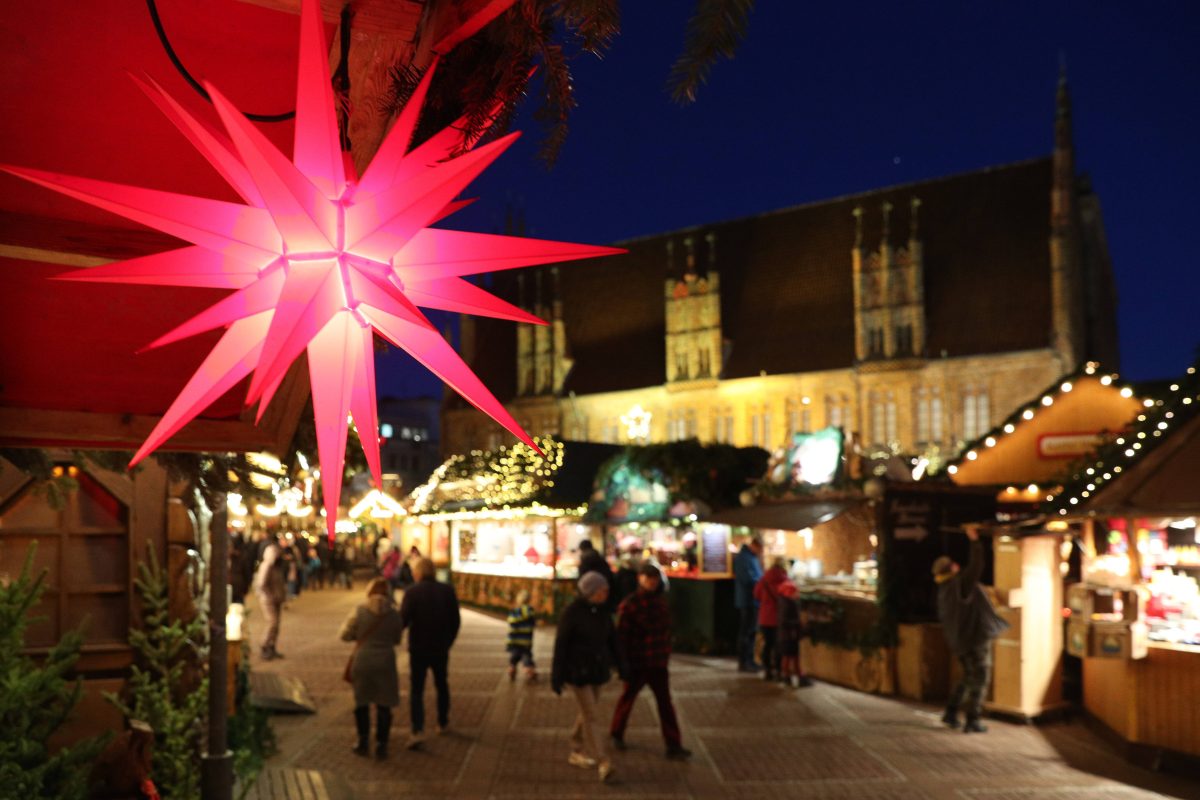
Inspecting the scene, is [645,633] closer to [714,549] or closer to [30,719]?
[30,719]

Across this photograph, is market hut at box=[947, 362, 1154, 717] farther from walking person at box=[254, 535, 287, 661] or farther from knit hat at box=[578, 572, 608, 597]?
walking person at box=[254, 535, 287, 661]

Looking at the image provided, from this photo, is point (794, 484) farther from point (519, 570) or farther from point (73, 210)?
point (73, 210)

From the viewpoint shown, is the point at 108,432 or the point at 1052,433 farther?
the point at 1052,433

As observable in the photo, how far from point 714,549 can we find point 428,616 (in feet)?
31.6

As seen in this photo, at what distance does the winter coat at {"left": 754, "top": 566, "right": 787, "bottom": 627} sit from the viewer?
12.8 meters

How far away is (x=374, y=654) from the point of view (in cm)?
873

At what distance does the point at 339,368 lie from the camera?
78.3 inches

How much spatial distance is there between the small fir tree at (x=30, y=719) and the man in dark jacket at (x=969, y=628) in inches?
303

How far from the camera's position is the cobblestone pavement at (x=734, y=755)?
7910mm

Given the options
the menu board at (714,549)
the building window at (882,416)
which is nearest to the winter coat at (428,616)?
the menu board at (714,549)

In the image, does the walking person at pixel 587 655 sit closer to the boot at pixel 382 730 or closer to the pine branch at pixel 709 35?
the boot at pixel 382 730

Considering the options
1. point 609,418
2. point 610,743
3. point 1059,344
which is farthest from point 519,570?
point 609,418

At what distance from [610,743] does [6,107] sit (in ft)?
27.3

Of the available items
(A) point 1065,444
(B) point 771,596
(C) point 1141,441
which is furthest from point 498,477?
(C) point 1141,441
